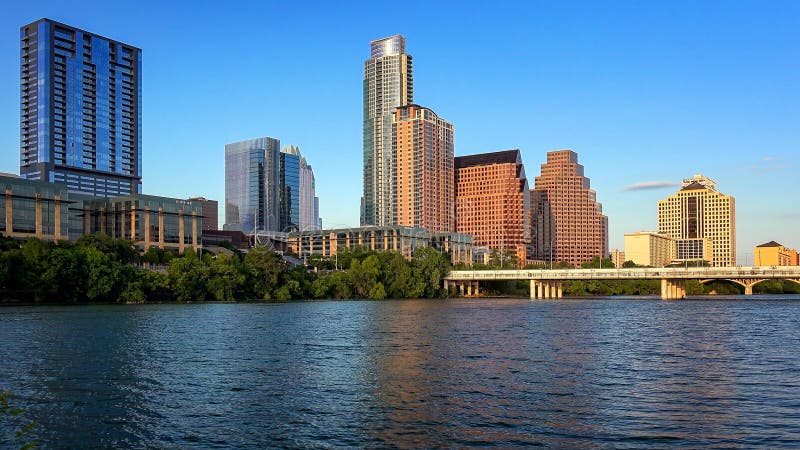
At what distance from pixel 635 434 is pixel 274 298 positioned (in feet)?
539

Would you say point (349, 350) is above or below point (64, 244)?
below

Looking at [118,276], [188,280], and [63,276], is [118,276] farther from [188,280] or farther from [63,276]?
[188,280]

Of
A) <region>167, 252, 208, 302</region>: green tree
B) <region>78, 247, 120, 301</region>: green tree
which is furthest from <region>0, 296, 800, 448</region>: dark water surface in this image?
<region>167, 252, 208, 302</region>: green tree

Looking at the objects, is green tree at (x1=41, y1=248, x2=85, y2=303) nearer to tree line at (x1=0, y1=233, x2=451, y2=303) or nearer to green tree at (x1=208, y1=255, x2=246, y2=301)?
tree line at (x1=0, y1=233, x2=451, y2=303)

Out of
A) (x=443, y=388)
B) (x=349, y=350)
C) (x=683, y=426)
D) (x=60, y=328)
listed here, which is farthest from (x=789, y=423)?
(x=60, y=328)

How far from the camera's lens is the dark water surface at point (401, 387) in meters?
36.0

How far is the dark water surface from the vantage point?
36.0m

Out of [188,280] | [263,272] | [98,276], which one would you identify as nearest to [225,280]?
[188,280]

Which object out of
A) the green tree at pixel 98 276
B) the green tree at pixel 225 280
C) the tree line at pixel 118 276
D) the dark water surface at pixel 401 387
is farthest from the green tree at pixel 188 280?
the dark water surface at pixel 401 387

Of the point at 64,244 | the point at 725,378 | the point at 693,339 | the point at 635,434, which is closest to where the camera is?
the point at 635,434

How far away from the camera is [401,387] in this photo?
1924 inches

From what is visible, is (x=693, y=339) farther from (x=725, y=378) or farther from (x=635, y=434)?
(x=635, y=434)

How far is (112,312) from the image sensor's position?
123 m

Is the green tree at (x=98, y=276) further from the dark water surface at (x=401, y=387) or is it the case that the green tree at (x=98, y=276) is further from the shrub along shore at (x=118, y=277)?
the dark water surface at (x=401, y=387)
